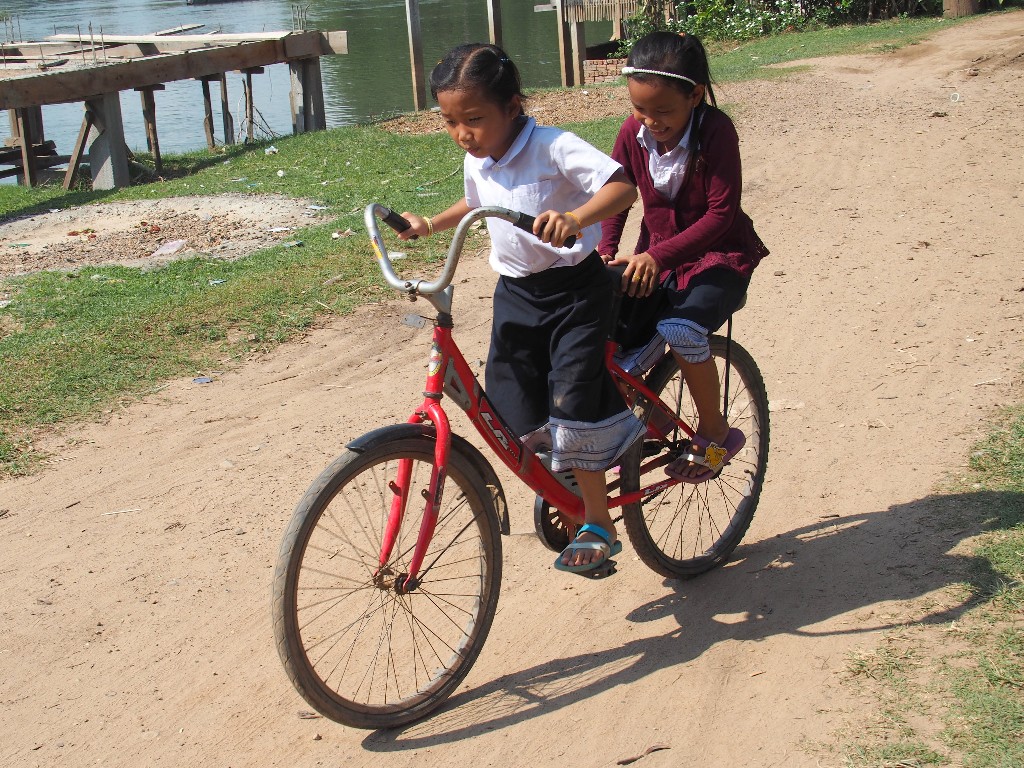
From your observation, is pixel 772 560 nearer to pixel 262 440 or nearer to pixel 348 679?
pixel 348 679

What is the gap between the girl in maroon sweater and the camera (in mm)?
3268

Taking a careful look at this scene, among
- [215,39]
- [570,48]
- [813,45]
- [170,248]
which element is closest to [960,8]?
[813,45]

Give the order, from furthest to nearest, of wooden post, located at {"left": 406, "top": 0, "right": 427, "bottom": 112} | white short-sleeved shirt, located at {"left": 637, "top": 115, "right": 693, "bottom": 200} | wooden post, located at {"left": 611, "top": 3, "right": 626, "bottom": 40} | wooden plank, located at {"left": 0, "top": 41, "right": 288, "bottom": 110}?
1. wooden post, located at {"left": 611, "top": 3, "right": 626, "bottom": 40}
2. wooden post, located at {"left": 406, "top": 0, "right": 427, "bottom": 112}
3. wooden plank, located at {"left": 0, "top": 41, "right": 288, "bottom": 110}
4. white short-sleeved shirt, located at {"left": 637, "top": 115, "right": 693, "bottom": 200}

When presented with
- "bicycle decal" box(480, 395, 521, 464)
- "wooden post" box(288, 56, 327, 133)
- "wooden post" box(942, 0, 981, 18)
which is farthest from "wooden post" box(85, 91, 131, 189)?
"wooden post" box(942, 0, 981, 18)

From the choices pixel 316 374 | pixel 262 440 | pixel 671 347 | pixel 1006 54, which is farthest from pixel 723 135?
pixel 1006 54

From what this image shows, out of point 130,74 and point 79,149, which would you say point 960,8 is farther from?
point 79,149

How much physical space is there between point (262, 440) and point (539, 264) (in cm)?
240

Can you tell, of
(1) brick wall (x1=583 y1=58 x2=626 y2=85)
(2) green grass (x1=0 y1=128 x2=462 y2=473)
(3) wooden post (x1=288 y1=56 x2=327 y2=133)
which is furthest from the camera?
(1) brick wall (x1=583 y1=58 x2=626 y2=85)

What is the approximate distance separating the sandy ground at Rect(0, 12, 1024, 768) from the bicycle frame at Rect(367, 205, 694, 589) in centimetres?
53

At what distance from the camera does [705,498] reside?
13.7ft

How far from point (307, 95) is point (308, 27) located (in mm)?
14453

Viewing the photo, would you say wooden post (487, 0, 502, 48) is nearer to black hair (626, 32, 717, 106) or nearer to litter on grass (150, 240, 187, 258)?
litter on grass (150, 240, 187, 258)

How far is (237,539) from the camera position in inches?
166

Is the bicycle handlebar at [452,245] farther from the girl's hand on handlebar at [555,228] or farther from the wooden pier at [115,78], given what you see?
the wooden pier at [115,78]
